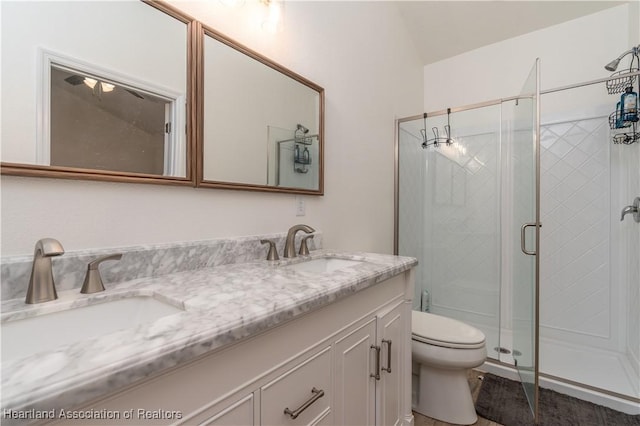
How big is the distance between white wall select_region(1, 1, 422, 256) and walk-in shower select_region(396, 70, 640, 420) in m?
0.43

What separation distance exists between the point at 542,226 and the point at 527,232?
806 millimetres

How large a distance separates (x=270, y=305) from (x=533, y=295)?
174 centimetres

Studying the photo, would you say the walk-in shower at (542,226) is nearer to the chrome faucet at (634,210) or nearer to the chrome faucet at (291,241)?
the chrome faucet at (634,210)

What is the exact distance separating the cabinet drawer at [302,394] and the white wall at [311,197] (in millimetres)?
597

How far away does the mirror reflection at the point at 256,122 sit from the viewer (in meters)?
1.14

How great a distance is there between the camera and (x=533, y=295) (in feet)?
5.71

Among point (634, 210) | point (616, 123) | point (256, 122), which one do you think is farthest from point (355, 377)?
point (616, 123)

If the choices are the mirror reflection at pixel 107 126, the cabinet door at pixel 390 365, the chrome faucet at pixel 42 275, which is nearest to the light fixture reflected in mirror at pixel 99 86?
the mirror reflection at pixel 107 126

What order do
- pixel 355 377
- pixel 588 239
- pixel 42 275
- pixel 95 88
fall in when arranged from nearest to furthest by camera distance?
pixel 42 275
pixel 95 88
pixel 355 377
pixel 588 239

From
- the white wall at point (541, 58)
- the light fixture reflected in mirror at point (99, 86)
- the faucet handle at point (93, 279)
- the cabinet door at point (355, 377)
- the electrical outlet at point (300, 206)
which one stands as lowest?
the cabinet door at point (355, 377)

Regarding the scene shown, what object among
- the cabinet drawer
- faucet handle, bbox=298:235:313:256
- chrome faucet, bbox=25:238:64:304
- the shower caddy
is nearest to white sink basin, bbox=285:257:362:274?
faucet handle, bbox=298:235:313:256

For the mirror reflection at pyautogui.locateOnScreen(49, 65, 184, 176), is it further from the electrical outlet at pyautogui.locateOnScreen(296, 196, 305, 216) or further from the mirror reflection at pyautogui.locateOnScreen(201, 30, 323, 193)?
the electrical outlet at pyautogui.locateOnScreen(296, 196, 305, 216)

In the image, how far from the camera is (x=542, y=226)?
8.12 feet

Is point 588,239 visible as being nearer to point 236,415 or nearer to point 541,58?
point 541,58
